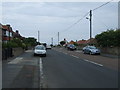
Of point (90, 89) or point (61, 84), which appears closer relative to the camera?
point (90, 89)

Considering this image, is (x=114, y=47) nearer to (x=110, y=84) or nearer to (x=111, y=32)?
(x=111, y=32)

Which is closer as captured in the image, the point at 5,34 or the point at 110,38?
the point at 110,38

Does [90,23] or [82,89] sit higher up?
[90,23]

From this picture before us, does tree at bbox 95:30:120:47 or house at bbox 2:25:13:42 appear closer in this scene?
tree at bbox 95:30:120:47

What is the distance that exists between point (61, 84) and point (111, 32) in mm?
36017

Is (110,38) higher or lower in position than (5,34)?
lower

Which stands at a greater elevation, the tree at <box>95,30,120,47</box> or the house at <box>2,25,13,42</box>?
the house at <box>2,25,13,42</box>

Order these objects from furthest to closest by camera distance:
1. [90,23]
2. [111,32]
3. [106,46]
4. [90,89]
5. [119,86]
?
[90,23] < [106,46] < [111,32] < [119,86] < [90,89]

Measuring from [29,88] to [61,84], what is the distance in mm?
1475

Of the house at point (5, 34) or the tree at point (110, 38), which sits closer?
the tree at point (110, 38)

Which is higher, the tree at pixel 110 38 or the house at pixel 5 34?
the house at pixel 5 34

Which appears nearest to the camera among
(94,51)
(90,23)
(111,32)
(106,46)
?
(94,51)

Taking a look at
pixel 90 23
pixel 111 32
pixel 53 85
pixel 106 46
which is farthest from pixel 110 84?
pixel 90 23

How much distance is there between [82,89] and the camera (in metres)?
9.78
